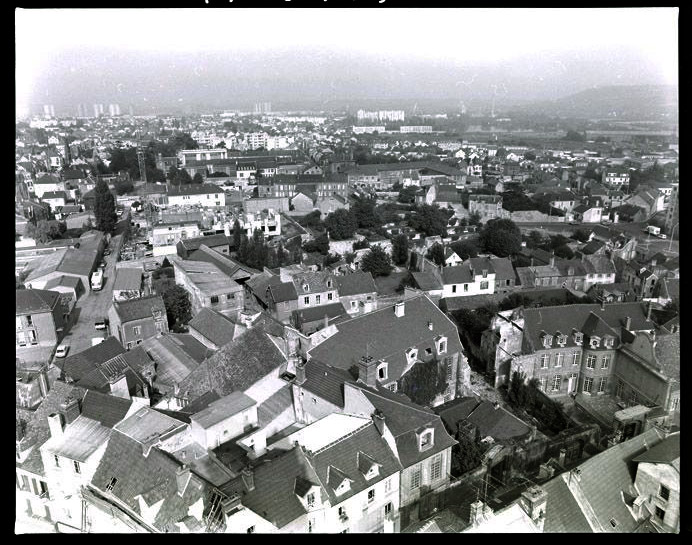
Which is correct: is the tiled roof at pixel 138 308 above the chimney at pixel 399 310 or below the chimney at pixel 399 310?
below

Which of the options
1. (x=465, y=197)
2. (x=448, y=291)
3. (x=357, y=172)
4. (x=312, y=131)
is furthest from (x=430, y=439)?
(x=312, y=131)

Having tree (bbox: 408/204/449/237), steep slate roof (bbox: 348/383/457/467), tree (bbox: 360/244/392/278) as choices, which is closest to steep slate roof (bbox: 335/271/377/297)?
tree (bbox: 360/244/392/278)

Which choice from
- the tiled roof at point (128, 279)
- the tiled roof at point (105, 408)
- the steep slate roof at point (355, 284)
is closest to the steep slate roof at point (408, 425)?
the tiled roof at point (105, 408)

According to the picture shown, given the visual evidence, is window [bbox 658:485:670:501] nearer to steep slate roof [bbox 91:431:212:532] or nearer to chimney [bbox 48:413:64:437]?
steep slate roof [bbox 91:431:212:532]

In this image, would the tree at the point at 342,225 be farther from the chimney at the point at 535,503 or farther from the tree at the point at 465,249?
the chimney at the point at 535,503

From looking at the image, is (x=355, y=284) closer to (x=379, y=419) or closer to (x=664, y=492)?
(x=379, y=419)

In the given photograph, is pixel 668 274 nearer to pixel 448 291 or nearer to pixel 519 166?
pixel 448 291
